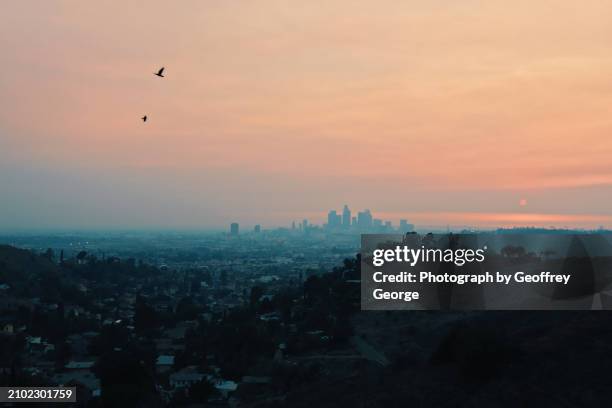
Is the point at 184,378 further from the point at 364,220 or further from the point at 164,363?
the point at 364,220

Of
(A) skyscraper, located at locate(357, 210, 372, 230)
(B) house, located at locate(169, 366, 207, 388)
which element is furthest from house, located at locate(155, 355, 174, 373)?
(A) skyscraper, located at locate(357, 210, 372, 230)

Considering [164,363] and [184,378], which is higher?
[184,378]

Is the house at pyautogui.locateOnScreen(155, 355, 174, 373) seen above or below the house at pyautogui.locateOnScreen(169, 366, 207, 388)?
below

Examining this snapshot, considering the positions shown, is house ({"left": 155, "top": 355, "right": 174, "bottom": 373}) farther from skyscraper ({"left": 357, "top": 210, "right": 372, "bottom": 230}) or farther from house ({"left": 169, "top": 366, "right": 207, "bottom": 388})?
skyscraper ({"left": 357, "top": 210, "right": 372, "bottom": 230})

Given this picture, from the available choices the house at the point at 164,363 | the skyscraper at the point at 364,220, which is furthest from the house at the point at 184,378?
the skyscraper at the point at 364,220

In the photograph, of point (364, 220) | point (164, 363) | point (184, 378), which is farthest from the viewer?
point (364, 220)

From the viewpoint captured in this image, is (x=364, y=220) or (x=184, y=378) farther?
(x=364, y=220)

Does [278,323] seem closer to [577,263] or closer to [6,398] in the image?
[577,263]

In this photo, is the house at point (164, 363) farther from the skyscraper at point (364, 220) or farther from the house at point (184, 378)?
the skyscraper at point (364, 220)

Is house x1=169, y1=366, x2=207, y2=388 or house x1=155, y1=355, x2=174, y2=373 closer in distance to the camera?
house x1=169, y1=366, x2=207, y2=388

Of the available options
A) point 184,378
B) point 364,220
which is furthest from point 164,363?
point 364,220

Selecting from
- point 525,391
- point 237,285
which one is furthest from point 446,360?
point 237,285
